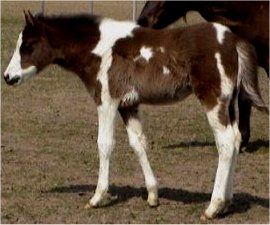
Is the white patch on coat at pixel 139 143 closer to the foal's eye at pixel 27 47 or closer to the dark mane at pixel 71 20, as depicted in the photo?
the dark mane at pixel 71 20

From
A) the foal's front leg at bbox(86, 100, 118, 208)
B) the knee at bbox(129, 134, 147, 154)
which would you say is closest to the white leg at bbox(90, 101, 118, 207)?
the foal's front leg at bbox(86, 100, 118, 208)

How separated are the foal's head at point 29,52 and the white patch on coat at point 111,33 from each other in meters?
0.47

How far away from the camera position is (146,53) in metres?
6.27

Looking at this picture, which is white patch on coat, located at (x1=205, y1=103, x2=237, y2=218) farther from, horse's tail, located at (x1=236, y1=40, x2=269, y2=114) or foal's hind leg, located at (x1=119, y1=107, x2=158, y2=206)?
foal's hind leg, located at (x1=119, y1=107, x2=158, y2=206)

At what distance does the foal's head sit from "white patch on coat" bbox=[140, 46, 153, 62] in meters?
0.87

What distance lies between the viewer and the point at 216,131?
6.07 m

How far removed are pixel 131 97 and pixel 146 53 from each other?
40 cm

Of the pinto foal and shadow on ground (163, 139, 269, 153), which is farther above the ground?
the pinto foal

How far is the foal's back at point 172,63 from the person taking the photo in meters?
6.02

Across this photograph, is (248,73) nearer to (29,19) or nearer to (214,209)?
(214,209)

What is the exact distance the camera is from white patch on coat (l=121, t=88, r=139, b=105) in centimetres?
626

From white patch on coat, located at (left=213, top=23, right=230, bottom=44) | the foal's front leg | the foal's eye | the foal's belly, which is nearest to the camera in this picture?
white patch on coat, located at (left=213, top=23, right=230, bottom=44)

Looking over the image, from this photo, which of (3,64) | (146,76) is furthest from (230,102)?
(3,64)

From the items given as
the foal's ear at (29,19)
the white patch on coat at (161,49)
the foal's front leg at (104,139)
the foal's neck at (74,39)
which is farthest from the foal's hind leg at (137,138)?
the foal's ear at (29,19)
